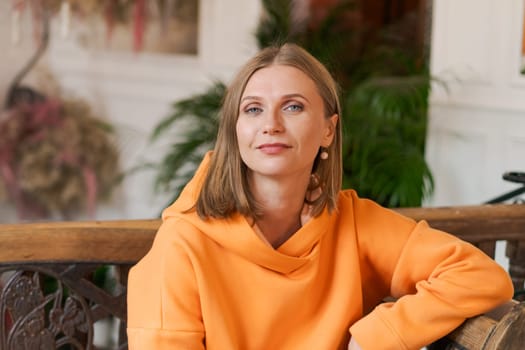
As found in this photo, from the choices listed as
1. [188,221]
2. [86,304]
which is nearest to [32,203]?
[86,304]

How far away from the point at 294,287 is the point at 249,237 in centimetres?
14

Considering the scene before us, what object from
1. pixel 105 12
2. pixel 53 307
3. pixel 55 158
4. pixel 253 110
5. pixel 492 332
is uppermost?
pixel 105 12

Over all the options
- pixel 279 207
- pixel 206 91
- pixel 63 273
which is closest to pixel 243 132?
pixel 279 207

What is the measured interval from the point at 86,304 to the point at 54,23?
3.83 m

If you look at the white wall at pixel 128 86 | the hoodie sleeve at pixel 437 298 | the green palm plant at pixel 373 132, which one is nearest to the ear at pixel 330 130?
the hoodie sleeve at pixel 437 298

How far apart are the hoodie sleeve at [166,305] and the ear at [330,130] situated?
1.19 feet

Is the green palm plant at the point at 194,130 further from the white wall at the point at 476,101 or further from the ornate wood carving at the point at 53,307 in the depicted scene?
the ornate wood carving at the point at 53,307

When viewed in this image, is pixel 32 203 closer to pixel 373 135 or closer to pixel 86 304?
pixel 373 135

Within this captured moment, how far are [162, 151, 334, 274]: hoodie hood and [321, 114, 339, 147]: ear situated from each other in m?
0.15

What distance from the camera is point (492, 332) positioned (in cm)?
153

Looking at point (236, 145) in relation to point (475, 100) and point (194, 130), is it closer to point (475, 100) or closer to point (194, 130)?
point (194, 130)

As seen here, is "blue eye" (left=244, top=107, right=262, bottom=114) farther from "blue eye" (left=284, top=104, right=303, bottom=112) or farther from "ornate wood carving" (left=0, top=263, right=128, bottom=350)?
"ornate wood carving" (left=0, top=263, right=128, bottom=350)

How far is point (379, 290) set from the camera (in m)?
1.89

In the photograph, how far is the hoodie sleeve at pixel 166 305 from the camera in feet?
5.18
